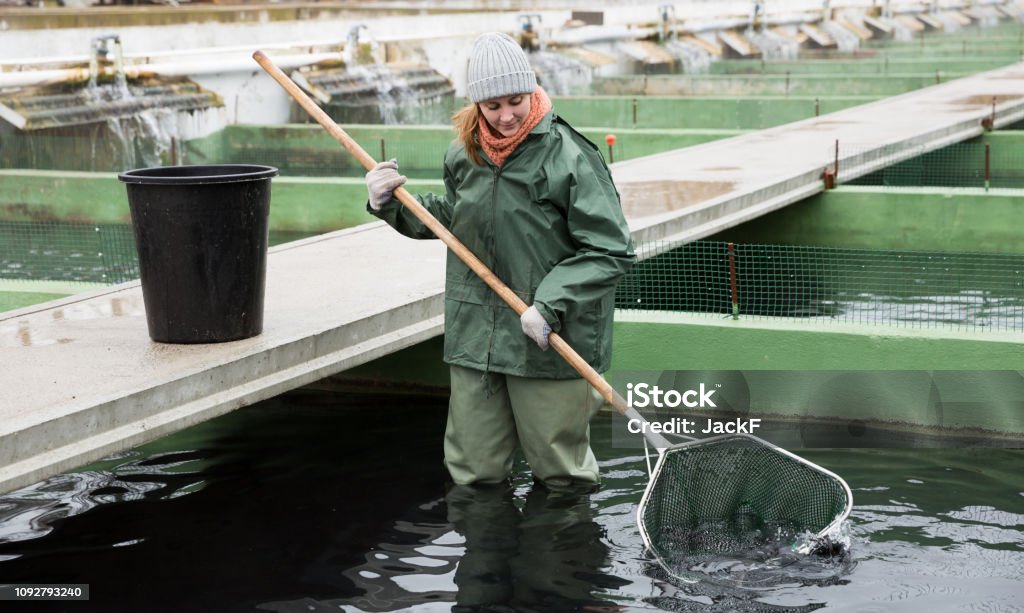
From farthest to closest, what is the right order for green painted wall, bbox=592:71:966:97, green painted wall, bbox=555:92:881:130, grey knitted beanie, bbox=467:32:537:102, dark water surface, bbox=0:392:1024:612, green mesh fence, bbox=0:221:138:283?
1. green painted wall, bbox=592:71:966:97
2. green painted wall, bbox=555:92:881:130
3. green mesh fence, bbox=0:221:138:283
4. dark water surface, bbox=0:392:1024:612
5. grey knitted beanie, bbox=467:32:537:102

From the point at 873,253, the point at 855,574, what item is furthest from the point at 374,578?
the point at 873,253

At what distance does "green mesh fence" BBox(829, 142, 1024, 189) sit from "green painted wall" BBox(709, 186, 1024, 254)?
3.36 m

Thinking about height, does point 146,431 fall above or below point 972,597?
above

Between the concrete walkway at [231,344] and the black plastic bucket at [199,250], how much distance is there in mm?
105

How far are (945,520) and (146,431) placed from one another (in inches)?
133

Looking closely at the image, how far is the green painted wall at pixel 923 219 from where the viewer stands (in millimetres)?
11094

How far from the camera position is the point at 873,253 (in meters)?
11.0

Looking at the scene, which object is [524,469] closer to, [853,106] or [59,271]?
[59,271]

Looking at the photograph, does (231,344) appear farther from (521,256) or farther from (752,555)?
(752,555)

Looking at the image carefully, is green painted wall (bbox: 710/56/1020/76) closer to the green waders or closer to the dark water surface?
the dark water surface

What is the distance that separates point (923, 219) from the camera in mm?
11219

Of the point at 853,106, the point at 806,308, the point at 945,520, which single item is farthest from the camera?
the point at 853,106

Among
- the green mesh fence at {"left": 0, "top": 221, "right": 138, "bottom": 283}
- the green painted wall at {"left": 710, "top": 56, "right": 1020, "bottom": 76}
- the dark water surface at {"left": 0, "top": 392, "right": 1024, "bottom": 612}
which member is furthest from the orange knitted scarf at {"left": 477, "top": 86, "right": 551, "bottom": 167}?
the green painted wall at {"left": 710, "top": 56, "right": 1020, "bottom": 76}

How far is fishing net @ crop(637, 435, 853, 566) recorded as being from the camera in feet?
15.9
